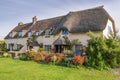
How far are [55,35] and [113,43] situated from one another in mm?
17128

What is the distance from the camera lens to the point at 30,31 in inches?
1855

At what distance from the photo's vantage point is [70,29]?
115 ft

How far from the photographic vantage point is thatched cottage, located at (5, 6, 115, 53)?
108 ft

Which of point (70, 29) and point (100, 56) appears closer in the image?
point (100, 56)

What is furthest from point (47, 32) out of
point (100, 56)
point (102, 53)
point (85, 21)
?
point (100, 56)

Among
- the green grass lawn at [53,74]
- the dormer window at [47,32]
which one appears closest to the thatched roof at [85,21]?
the dormer window at [47,32]

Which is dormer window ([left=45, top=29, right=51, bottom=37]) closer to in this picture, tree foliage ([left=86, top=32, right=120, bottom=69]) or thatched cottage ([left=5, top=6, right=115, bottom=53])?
thatched cottage ([left=5, top=6, right=115, bottom=53])

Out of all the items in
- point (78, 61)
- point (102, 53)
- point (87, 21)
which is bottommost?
point (78, 61)

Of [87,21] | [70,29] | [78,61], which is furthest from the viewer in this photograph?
[70,29]

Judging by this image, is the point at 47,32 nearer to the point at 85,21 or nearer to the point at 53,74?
the point at 85,21

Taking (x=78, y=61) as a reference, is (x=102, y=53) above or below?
above

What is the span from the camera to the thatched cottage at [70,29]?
32781 mm

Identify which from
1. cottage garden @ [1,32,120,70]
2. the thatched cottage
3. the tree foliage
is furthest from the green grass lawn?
the thatched cottage

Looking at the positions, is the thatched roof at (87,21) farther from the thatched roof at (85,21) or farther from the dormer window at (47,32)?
the dormer window at (47,32)
